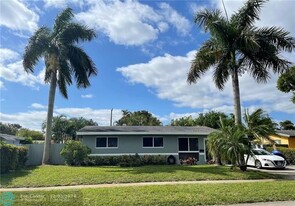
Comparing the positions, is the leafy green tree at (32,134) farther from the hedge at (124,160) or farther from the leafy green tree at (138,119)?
the hedge at (124,160)

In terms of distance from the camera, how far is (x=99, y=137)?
77.7ft

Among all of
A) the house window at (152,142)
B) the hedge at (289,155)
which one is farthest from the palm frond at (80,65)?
the hedge at (289,155)

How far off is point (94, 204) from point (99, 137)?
51.6 feet

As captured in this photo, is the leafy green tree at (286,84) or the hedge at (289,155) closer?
the hedge at (289,155)

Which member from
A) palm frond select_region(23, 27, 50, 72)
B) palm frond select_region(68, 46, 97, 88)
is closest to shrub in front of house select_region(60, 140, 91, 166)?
palm frond select_region(68, 46, 97, 88)

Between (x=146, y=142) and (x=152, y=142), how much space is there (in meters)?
0.51

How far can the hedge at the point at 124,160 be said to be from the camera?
21.4 m

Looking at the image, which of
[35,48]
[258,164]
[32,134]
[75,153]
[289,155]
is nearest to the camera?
[258,164]

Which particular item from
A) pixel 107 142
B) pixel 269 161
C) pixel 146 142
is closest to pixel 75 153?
pixel 107 142

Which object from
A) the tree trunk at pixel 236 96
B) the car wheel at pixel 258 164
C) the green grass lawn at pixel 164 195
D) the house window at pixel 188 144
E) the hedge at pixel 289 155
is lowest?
the green grass lawn at pixel 164 195

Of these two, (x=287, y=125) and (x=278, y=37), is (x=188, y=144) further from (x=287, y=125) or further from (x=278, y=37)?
(x=287, y=125)

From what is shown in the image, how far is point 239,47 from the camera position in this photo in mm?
17297

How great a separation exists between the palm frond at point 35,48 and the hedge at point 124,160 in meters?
8.56

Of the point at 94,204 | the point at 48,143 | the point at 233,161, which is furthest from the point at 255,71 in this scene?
the point at 48,143
